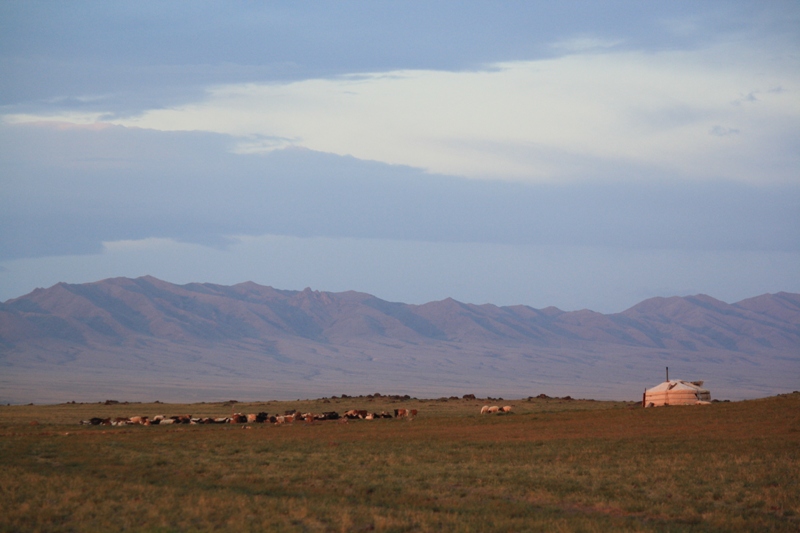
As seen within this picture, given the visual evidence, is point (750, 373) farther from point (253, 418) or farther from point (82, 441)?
point (82, 441)

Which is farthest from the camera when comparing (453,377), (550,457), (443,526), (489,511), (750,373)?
(750,373)

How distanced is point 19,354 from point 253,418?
143m

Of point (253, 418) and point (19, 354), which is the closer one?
point (253, 418)

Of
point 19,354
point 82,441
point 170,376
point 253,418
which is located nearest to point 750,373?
point 170,376

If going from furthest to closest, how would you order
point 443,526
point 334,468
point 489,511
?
point 334,468
point 489,511
point 443,526

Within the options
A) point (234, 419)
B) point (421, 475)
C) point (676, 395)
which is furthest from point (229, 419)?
point (676, 395)

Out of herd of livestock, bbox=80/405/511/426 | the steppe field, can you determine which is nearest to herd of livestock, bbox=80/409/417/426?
herd of livestock, bbox=80/405/511/426

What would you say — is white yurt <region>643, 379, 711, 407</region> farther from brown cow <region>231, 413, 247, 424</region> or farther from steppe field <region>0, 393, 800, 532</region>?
brown cow <region>231, 413, 247, 424</region>

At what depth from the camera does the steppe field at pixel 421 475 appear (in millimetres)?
15195

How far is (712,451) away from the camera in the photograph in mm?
23766

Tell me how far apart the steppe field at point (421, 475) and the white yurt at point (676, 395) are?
7.00 m

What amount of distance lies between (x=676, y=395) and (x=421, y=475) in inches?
975

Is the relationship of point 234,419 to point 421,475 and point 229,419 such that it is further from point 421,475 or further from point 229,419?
point 421,475

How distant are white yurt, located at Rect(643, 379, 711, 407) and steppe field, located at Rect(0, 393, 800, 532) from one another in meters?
7.00
